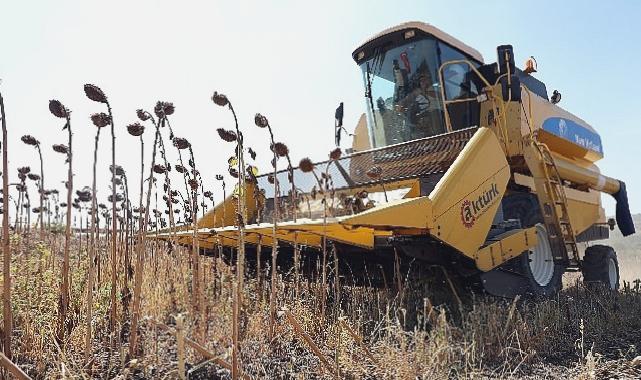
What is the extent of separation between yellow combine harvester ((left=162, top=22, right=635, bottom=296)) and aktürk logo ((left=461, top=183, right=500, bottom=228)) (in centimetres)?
1

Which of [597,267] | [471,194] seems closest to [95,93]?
[471,194]

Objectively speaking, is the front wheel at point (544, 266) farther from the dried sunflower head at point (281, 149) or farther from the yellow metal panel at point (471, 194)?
the dried sunflower head at point (281, 149)

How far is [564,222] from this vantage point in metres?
5.15

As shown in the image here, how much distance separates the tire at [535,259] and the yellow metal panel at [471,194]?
824 mm

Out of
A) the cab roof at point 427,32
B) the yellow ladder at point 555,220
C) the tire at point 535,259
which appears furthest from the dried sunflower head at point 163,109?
the yellow ladder at point 555,220

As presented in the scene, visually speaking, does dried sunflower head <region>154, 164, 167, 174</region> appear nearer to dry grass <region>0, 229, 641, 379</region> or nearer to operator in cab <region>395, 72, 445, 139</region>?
dry grass <region>0, 229, 641, 379</region>

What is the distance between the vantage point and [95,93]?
80.8 inches

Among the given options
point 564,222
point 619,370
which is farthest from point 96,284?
point 564,222

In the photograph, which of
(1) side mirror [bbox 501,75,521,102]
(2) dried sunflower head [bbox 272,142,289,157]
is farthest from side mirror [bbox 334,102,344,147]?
(2) dried sunflower head [bbox 272,142,289,157]

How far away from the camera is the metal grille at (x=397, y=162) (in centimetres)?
409

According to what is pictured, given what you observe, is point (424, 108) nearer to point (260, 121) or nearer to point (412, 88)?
point (412, 88)

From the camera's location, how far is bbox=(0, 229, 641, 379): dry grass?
2291 millimetres

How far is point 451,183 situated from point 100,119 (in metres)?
2.19

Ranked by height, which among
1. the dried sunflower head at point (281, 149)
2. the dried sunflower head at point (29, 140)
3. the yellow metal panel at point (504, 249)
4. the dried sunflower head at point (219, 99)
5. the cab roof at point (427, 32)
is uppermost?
the cab roof at point (427, 32)
